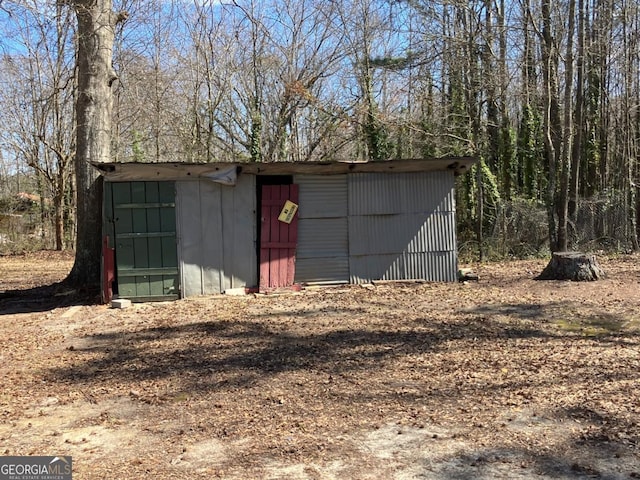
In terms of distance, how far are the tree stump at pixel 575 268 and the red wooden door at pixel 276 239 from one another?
16.0 ft

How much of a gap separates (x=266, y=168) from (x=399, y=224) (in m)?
A: 2.76

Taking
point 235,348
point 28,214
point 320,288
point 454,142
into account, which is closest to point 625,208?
point 454,142

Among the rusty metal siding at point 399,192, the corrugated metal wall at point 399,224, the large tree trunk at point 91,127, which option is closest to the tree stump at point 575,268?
the corrugated metal wall at point 399,224

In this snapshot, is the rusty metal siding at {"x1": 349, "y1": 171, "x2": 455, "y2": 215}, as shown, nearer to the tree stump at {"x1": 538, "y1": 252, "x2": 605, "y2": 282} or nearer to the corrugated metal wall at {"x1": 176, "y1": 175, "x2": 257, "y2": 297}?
the corrugated metal wall at {"x1": 176, "y1": 175, "x2": 257, "y2": 297}

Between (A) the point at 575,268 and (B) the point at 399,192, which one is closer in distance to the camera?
(A) the point at 575,268

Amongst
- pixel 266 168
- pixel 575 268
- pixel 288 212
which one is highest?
pixel 266 168

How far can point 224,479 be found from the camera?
3180 mm

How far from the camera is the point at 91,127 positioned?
1022 centimetres

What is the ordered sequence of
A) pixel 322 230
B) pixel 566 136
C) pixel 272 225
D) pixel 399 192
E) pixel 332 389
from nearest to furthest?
1. pixel 332 389
2. pixel 272 225
3. pixel 322 230
4. pixel 399 192
5. pixel 566 136

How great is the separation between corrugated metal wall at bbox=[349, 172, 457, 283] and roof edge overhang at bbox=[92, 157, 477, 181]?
0.26 metres

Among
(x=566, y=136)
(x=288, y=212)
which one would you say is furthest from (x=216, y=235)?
(x=566, y=136)

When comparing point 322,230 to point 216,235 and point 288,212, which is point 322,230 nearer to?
point 288,212

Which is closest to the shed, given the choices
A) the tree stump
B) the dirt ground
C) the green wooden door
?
the green wooden door

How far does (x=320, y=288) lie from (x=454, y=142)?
915 cm
